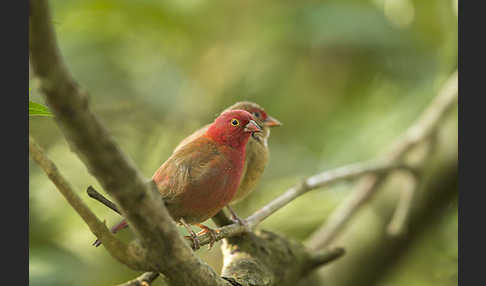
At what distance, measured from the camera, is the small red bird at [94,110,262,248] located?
7.35ft

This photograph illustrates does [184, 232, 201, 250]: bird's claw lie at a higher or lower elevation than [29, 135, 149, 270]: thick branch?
lower

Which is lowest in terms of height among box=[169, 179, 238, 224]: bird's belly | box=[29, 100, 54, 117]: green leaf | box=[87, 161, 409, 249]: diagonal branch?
box=[87, 161, 409, 249]: diagonal branch

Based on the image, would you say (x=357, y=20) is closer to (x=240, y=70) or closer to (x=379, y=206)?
(x=240, y=70)

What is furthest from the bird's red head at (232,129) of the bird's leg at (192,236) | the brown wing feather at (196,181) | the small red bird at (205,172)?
the bird's leg at (192,236)

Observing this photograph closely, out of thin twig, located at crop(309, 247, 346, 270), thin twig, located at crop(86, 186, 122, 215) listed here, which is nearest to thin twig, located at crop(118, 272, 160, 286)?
thin twig, located at crop(86, 186, 122, 215)

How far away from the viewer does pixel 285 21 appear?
6.21 meters

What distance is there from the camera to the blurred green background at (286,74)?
5363 millimetres

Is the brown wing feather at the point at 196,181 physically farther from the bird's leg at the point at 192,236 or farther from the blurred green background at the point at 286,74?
the blurred green background at the point at 286,74

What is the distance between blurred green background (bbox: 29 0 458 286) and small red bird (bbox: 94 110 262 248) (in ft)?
7.61

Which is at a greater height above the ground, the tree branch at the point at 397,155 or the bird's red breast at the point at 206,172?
the bird's red breast at the point at 206,172

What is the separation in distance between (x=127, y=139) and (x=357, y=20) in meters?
2.87

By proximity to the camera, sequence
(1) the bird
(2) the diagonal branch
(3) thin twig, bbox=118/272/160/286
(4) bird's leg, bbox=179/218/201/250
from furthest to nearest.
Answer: (1) the bird
(2) the diagonal branch
(4) bird's leg, bbox=179/218/201/250
(3) thin twig, bbox=118/272/160/286

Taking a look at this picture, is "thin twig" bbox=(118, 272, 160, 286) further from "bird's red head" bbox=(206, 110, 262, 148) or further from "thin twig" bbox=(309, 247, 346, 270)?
"thin twig" bbox=(309, 247, 346, 270)

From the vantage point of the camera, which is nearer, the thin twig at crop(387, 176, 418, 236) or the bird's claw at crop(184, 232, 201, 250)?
the bird's claw at crop(184, 232, 201, 250)
